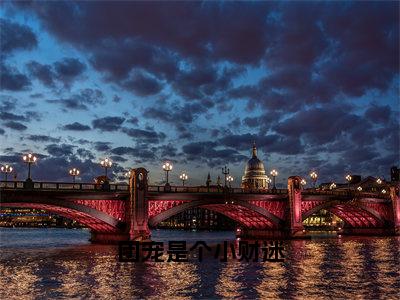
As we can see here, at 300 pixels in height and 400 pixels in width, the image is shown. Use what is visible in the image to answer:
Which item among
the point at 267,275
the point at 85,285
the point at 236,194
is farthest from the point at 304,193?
the point at 85,285

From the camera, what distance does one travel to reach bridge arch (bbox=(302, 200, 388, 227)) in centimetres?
10969

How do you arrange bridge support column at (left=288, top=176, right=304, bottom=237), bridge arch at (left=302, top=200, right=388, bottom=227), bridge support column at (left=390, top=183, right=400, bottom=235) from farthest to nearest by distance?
bridge support column at (left=390, top=183, right=400, bottom=235)
bridge arch at (left=302, top=200, right=388, bottom=227)
bridge support column at (left=288, top=176, right=304, bottom=237)

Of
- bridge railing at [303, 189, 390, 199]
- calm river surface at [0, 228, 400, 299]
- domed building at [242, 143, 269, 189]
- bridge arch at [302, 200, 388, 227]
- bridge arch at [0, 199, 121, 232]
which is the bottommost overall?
calm river surface at [0, 228, 400, 299]

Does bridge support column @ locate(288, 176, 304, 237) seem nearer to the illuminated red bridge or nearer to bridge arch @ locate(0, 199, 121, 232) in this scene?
the illuminated red bridge

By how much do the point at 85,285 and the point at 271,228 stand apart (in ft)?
211

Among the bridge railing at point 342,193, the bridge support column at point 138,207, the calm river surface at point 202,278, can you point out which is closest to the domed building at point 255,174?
the bridge railing at point 342,193

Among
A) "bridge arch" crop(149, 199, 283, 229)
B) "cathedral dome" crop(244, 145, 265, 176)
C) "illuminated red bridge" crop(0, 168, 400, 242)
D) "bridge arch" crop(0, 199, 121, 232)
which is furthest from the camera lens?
"cathedral dome" crop(244, 145, 265, 176)

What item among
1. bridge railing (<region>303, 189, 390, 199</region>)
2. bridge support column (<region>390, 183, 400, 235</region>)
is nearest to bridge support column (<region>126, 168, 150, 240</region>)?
bridge railing (<region>303, 189, 390, 199</region>)

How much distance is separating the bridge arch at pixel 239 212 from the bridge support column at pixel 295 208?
2.25 m

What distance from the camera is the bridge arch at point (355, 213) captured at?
360ft

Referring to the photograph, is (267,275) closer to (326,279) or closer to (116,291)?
(326,279)

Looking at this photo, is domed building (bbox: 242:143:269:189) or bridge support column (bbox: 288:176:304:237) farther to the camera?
domed building (bbox: 242:143:269:189)

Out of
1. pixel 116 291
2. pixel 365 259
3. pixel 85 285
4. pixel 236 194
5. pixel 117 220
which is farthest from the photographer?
pixel 236 194

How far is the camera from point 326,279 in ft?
134
